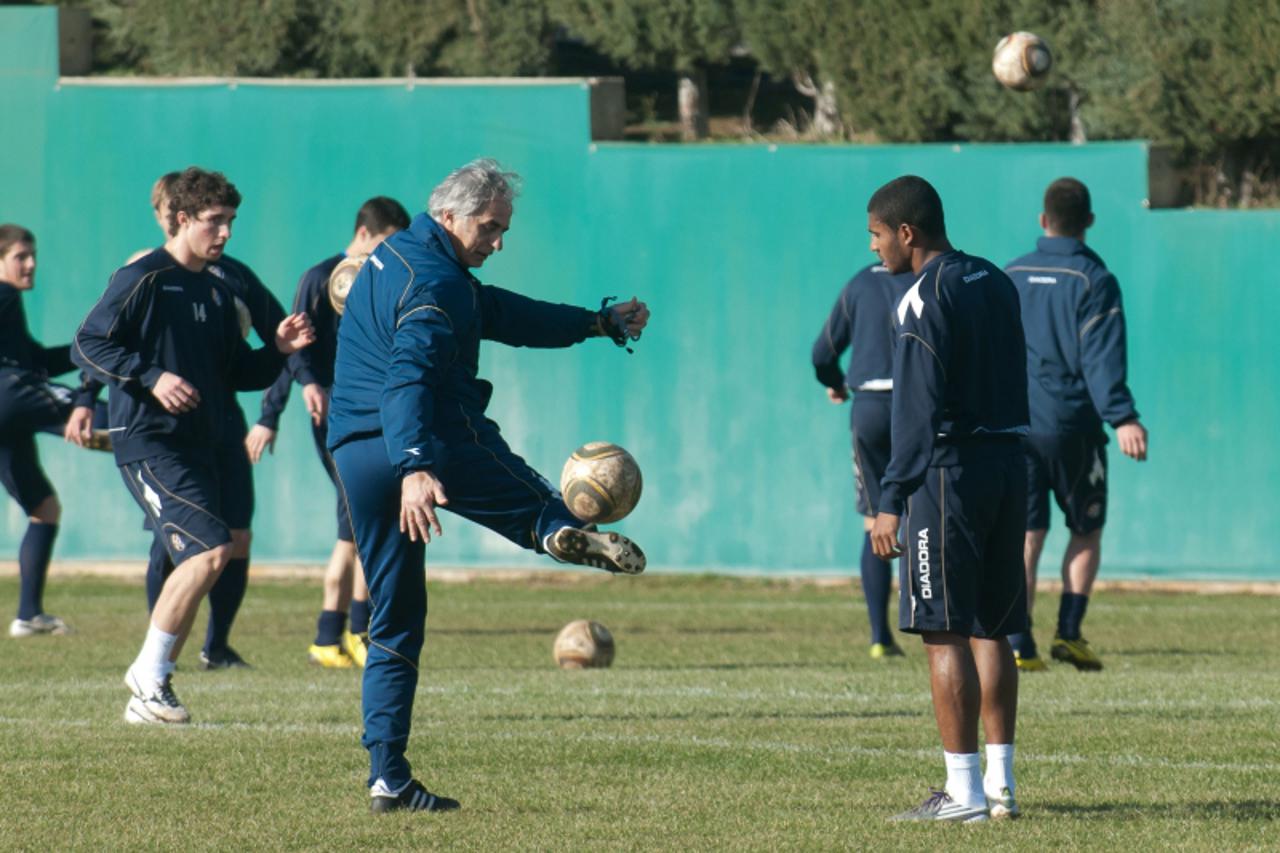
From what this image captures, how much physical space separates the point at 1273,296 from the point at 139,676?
35.8 feet

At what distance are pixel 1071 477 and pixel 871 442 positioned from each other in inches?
43.7

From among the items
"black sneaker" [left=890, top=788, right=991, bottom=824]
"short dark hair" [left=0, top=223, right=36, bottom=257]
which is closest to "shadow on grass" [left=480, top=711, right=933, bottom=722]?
"black sneaker" [left=890, top=788, right=991, bottom=824]

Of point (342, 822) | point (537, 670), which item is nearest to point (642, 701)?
point (537, 670)

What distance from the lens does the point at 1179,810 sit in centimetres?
734

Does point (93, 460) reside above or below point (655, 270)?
below

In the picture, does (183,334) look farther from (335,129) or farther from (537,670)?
(335,129)

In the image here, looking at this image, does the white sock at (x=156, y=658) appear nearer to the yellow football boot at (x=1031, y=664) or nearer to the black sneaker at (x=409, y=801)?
the black sneaker at (x=409, y=801)

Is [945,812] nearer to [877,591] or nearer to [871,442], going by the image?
[871,442]

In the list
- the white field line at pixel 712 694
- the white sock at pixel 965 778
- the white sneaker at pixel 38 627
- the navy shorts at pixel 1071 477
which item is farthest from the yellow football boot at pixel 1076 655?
the white sneaker at pixel 38 627

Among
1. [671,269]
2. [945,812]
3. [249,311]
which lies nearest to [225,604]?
[249,311]

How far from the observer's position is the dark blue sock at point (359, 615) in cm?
1214

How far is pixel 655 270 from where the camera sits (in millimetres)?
18625

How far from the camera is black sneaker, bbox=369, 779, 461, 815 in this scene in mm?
7293

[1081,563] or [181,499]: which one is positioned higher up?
[181,499]
